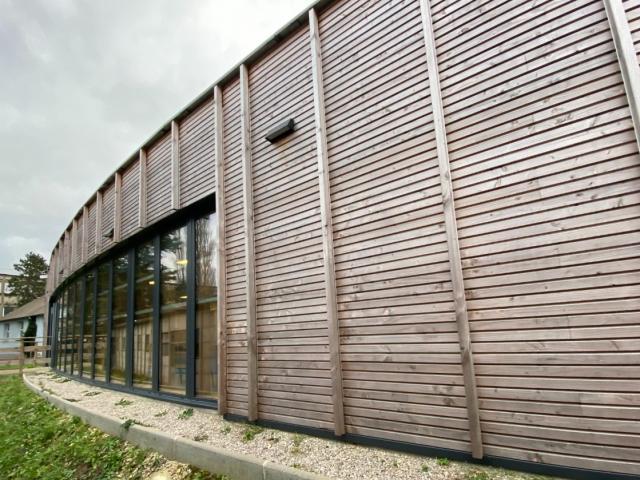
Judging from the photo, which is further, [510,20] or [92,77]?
[92,77]

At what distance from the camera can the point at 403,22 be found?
3680mm

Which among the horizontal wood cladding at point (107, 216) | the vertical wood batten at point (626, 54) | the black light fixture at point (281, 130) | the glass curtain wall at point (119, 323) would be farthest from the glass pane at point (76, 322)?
the vertical wood batten at point (626, 54)

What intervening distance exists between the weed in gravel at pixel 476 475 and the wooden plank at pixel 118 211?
7811mm

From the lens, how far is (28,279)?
43094mm

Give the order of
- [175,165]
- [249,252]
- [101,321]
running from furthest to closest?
[101,321] → [175,165] → [249,252]

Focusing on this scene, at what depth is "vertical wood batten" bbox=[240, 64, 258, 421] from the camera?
4441 mm

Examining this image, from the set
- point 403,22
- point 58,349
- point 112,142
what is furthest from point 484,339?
point 112,142

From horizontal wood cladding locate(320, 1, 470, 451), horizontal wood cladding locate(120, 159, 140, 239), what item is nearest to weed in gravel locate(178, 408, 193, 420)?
horizontal wood cladding locate(320, 1, 470, 451)

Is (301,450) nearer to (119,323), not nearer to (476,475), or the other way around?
(476,475)

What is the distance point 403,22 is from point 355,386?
3758 millimetres

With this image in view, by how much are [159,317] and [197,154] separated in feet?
10.2

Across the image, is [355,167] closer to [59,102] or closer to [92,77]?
[92,77]

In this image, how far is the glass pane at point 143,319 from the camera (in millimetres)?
6965

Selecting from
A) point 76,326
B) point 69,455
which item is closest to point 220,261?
point 69,455
